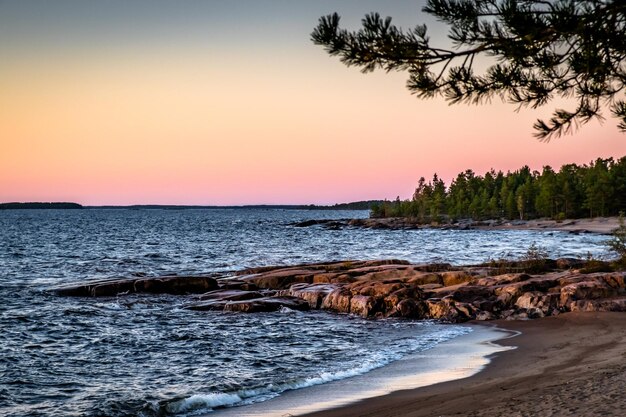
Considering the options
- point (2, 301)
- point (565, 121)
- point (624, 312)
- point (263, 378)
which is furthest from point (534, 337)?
point (2, 301)

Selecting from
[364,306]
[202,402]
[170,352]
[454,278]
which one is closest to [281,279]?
[364,306]

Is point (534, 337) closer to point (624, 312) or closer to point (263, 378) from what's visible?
point (624, 312)

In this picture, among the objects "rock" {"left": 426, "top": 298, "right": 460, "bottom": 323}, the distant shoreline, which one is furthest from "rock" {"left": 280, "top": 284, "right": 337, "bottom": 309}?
the distant shoreline

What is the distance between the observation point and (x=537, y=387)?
10695mm

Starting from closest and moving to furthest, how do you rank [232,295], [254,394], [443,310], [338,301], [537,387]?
A: [537,387], [254,394], [443,310], [338,301], [232,295]

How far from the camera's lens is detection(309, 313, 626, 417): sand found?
9070 mm

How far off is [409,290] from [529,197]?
118 m

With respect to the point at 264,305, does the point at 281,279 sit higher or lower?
higher

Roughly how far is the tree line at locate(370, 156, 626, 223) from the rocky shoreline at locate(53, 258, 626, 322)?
243ft

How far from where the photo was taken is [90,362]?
614 inches

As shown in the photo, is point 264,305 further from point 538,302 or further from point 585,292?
point 585,292

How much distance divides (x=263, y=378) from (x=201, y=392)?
1.69 meters

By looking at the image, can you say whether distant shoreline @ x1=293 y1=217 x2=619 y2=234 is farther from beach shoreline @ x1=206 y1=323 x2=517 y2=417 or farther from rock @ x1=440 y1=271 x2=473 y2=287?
beach shoreline @ x1=206 y1=323 x2=517 y2=417

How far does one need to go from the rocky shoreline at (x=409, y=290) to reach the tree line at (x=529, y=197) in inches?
2919
